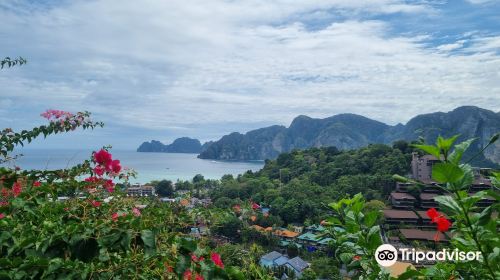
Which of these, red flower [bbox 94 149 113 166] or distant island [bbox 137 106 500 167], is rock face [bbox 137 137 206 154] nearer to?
distant island [bbox 137 106 500 167]

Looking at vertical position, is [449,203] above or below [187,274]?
above

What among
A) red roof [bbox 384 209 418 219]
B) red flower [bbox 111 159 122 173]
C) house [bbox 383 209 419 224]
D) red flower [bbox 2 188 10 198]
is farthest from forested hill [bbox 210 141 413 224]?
red flower [bbox 2 188 10 198]

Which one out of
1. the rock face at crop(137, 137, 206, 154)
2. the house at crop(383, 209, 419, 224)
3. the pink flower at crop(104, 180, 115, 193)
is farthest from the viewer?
the rock face at crop(137, 137, 206, 154)

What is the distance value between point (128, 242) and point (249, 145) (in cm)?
10332

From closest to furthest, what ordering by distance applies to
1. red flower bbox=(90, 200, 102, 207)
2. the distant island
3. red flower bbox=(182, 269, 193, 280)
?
red flower bbox=(182, 269, 193, 280)
red flower bbox=(90, 200, 102, 207)
the distant island

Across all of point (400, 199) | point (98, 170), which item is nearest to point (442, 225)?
point (98, 170)

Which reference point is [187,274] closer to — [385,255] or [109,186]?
[385,255]

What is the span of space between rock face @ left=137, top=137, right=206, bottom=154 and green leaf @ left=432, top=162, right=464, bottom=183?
440 ft

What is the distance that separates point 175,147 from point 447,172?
13627 cm

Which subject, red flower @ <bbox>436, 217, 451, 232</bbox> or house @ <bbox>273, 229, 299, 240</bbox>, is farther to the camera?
house @ <bbox>273, 229, 299, 240</bbox>

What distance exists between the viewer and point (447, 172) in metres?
0.75

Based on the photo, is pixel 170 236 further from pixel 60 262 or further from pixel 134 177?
pixel 134 177

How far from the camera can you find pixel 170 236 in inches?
42.3

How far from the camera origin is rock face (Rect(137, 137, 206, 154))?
131 meters
